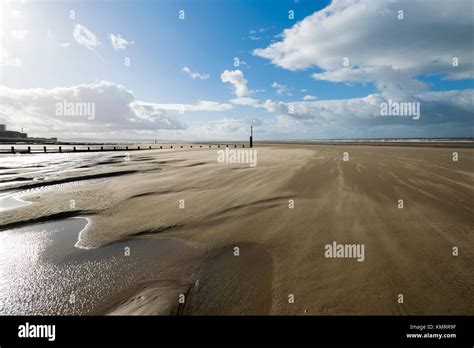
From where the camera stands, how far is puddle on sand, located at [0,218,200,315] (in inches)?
141

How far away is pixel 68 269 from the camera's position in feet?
14.8

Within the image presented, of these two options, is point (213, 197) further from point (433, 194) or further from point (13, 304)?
point (433, 194)

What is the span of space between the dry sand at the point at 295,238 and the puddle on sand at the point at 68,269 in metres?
0.29

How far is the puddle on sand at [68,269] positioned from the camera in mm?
3586

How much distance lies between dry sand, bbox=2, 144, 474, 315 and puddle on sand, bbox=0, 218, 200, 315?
0.95 feet

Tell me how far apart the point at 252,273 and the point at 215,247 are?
1336 millimetres

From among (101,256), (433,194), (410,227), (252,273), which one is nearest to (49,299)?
(101,256)
